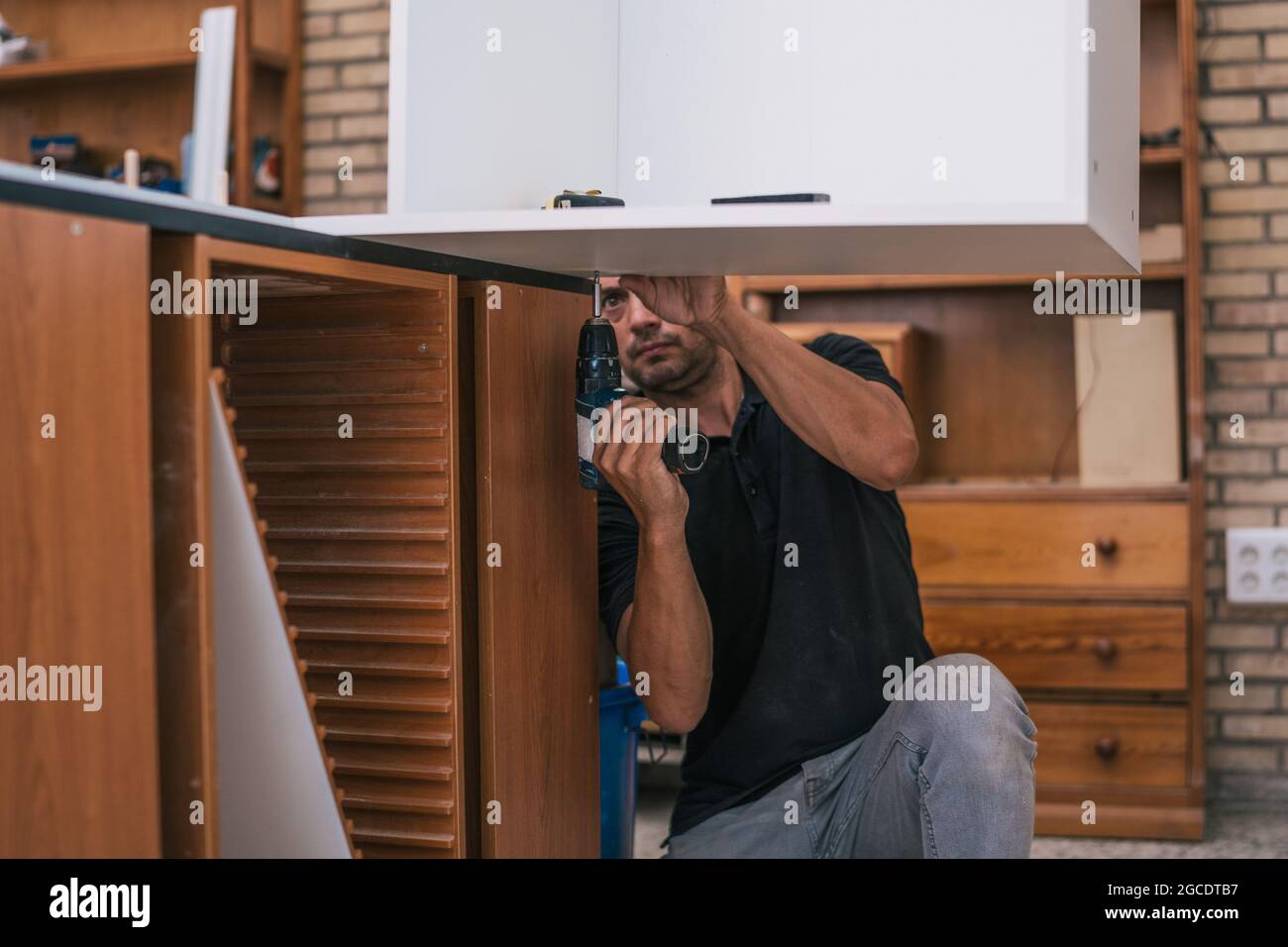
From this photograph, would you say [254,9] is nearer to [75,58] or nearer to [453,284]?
[75,58]

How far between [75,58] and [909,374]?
7.17 feet

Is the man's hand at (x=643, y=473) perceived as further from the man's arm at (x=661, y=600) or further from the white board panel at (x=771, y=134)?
the white board panel at (x=771, y=134)

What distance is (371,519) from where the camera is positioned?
1126 mm

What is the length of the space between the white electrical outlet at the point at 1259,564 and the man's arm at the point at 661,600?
1.71 m

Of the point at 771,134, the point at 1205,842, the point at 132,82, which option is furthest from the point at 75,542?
the point at 132,82

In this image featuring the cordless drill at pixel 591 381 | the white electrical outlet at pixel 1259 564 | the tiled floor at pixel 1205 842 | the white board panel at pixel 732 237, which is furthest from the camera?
the white electrical outlet at pixel 1259 564

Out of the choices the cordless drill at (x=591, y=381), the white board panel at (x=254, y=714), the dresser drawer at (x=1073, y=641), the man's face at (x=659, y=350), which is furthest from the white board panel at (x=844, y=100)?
the dresser drawer at (x=1073, y=641)

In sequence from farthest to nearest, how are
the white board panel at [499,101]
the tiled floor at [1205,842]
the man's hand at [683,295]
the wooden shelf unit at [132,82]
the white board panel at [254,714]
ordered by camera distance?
1. the wooden shelf unit at [132,82]
2. the tiled floor at [1205,842]
3. the man's hand at [683,295]
4. the white board panel at [499,101]
5. the white board panel at [254,714]

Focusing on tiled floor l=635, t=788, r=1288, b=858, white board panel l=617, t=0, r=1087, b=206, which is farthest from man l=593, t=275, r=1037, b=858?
tiled floor l=635, t=788, r=1288, b=858

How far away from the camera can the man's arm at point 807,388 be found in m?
1.36

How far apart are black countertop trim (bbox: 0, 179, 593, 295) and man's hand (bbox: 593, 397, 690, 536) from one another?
167 millimetres
